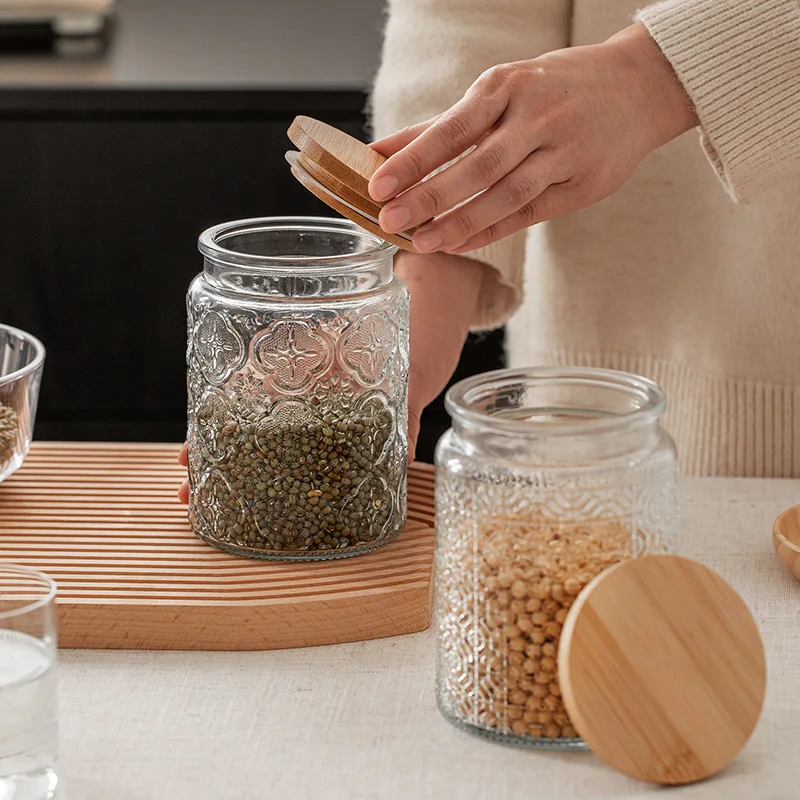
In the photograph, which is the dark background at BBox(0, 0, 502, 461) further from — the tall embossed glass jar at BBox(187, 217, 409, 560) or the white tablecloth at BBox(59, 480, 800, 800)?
the white tablecloth at BBox(59, 480, 800, 800)

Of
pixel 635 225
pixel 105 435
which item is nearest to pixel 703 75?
pixel 635 225

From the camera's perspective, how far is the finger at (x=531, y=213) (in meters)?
0.97

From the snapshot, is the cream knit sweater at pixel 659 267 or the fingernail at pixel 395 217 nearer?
the fingernail at pixel 395 217

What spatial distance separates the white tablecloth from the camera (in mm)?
665

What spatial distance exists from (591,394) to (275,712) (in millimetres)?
257

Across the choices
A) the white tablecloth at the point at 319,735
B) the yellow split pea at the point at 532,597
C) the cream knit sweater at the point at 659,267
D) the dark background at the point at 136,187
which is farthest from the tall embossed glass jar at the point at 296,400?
the dark background at the point at 136,187

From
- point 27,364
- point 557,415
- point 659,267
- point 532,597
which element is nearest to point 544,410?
point 557,415

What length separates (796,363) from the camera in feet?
4.23

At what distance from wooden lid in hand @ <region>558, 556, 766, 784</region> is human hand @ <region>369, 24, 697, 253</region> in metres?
0.31

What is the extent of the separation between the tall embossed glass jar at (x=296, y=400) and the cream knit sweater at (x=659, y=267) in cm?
36

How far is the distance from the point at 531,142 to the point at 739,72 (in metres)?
0.22

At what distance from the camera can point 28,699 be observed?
615mm

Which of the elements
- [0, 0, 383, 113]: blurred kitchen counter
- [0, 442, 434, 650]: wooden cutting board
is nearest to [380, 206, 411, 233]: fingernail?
[0, 442, 434, 650]: wooden cutting board

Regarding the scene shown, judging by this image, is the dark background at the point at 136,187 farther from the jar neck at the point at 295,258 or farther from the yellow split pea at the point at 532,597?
the yellow split pea at the point at 532,597
